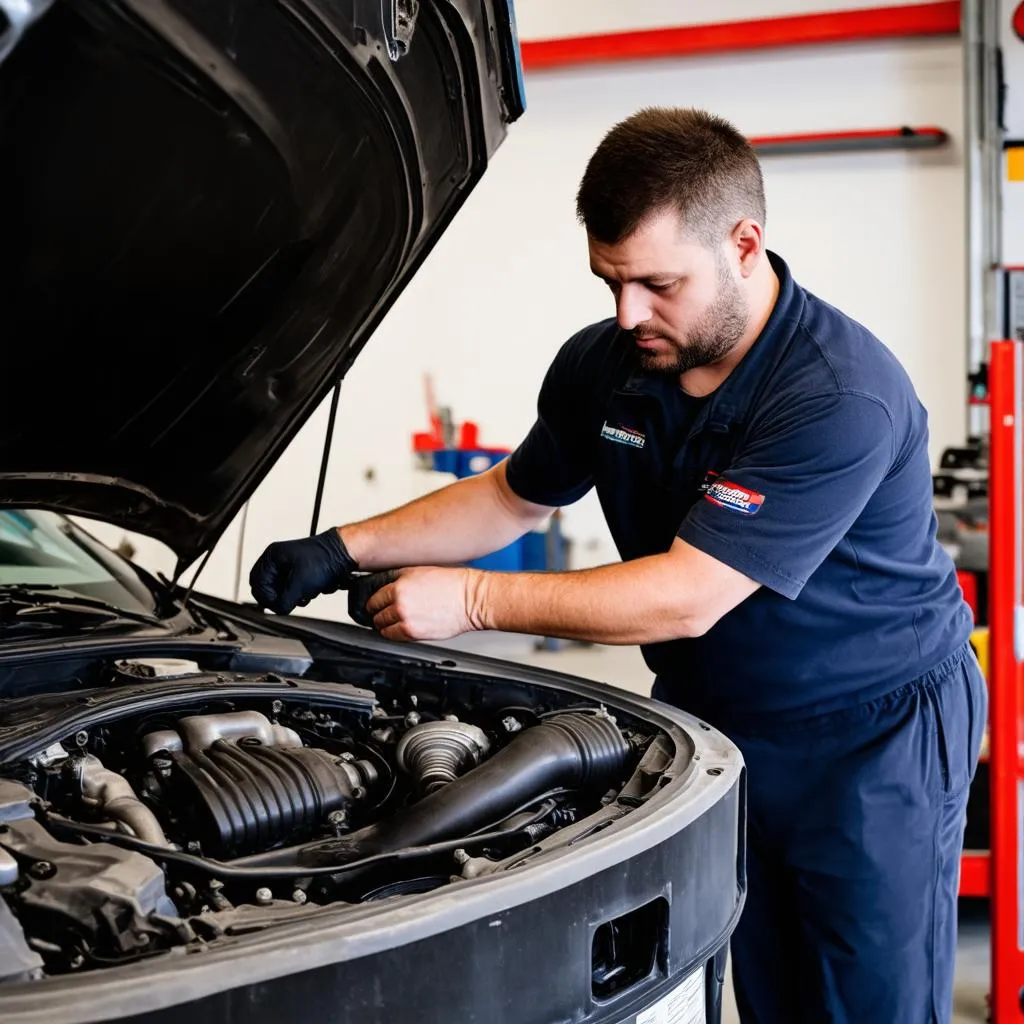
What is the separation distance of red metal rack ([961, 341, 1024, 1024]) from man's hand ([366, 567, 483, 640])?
48.4 inches

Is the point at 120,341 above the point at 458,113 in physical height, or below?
below

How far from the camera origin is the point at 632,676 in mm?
5090

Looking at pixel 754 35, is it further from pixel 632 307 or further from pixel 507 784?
pixel 507 784

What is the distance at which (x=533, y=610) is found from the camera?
1737 mm

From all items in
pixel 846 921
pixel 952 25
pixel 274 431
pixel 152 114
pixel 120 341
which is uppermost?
pixel 952 25

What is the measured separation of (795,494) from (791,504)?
0.05 feet

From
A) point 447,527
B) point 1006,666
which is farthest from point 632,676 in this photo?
point 447,527

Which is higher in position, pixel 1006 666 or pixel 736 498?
pixel 736 498

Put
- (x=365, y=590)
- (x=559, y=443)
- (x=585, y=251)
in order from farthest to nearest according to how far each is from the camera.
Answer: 1. (x=585, y=251)
2. (x=559, y=443)
3. (x=365, y=590)

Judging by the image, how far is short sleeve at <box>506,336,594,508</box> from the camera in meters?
2.11

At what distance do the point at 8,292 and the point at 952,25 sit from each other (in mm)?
5278

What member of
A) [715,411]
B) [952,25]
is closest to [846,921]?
[715,411]

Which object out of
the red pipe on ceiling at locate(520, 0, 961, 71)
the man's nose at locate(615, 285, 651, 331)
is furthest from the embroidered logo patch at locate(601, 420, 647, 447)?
the red pipe on ceiling at locate(520, 0, 961, 71)

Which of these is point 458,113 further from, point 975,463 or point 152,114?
point 975,463
